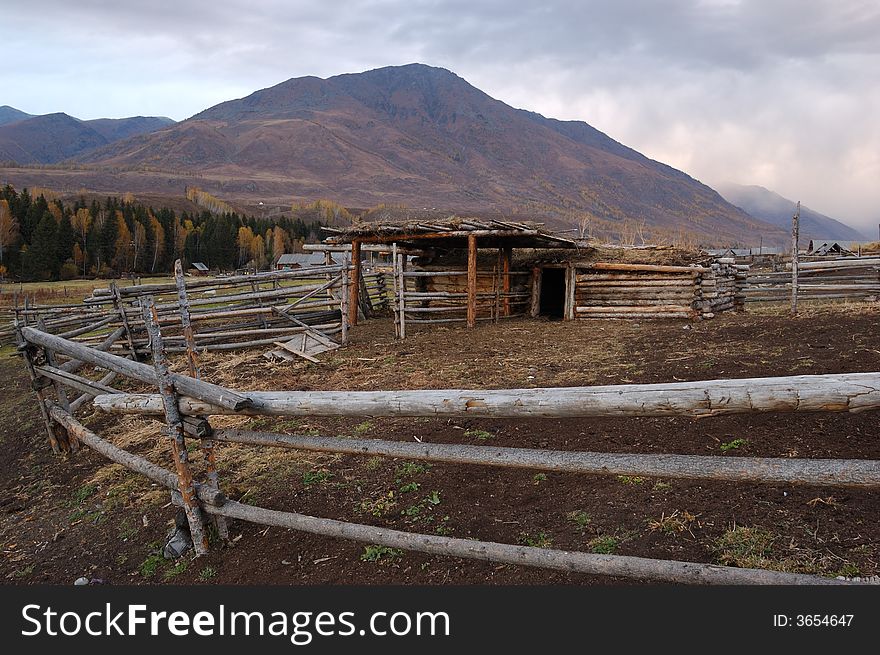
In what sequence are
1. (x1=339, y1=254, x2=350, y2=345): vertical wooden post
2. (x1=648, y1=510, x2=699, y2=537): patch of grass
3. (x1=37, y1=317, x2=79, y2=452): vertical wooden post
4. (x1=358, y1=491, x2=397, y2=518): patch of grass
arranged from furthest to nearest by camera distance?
1. (x1=339, y1=254, x2=350, y2=345): vertical wooden post
2. (x1=37, y1=317, x2=79, y2=452): vertical wooden post
3. (x1=358, y1=491, x2=397, y2=518): patch of grass
4. (x1=648, y1=510, x2=699, y2=537): patch of grass

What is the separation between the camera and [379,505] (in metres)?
4.10

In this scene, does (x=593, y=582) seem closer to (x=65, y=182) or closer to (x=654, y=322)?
(x=654, y=322)

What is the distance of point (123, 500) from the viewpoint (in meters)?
4.94

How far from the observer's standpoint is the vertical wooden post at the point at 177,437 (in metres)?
Answer: 3.53

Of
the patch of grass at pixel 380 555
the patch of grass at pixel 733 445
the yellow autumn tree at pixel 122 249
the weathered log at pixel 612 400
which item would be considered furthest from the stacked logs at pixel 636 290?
the yellow autumn tree at pixel 122 249

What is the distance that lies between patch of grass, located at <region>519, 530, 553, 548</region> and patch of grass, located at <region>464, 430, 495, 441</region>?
1.64m

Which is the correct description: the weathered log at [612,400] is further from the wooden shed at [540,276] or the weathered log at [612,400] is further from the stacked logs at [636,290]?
the stacked logs at [636,290]

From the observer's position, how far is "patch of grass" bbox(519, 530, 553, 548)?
3.31m

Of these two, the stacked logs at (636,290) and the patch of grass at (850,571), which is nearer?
the patch of grass at (850,571)

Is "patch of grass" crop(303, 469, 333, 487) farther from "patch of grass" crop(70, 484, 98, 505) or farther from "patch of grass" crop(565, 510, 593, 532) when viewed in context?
"patch of grass" crop(70, 484, 98, 505)

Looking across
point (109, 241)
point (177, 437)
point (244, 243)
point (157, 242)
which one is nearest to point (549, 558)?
point (177, 437)

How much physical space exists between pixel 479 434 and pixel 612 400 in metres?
2.87

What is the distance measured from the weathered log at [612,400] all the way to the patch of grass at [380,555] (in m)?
1.10

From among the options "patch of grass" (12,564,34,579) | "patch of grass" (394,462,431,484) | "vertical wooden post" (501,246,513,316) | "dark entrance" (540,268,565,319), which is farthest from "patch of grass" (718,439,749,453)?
"dark entrance" (540,268,565,319)
